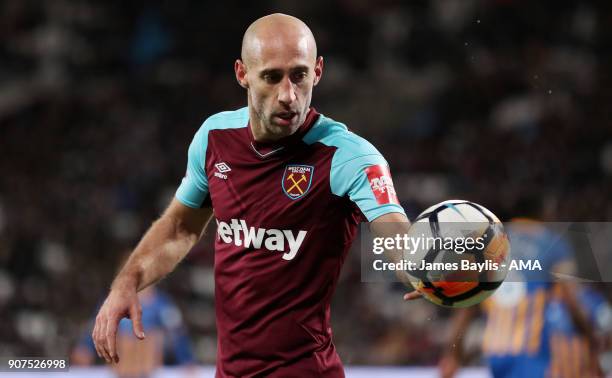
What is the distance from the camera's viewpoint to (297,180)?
3.52 metres

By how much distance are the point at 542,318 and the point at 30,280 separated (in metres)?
7.18

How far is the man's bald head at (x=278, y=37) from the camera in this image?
3.40 meters

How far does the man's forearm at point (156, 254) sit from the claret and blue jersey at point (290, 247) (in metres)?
0.30

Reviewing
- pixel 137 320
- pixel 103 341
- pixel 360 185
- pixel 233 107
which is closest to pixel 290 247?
pixel 360 185

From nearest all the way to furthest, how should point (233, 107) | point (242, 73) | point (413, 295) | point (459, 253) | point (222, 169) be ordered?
point (459, 253) → point (413, 295) → point (242, 73) → point (222, 169) → point (233, 107)

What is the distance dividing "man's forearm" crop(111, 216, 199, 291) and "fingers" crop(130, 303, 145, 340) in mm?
122

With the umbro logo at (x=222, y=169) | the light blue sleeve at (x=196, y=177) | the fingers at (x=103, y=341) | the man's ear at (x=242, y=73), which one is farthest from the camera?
the light blue sleeve at (x=196, y=177)

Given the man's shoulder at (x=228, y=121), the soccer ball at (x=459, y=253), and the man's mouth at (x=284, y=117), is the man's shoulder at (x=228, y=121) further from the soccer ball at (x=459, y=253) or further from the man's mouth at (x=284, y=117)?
the soccer ball at (x=459, y=253)

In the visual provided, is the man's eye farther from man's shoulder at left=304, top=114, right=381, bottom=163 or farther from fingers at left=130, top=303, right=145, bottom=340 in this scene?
fingers at left=130, top=303, right=145, bottom=340

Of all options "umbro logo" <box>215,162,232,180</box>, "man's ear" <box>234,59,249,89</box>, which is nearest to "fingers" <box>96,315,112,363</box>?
"umbro logo" <box>215,162,232,180</box>

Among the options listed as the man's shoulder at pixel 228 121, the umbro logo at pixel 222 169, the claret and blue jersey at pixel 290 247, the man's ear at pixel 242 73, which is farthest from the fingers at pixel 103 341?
the man's ear at pixel 242 73

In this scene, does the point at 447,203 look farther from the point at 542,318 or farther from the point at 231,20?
the point at 231,20

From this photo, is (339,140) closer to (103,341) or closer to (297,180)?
(297,180)

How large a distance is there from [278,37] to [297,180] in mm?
512
